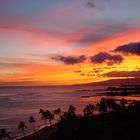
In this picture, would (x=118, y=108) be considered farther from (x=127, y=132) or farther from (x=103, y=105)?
(x=127, y=132)

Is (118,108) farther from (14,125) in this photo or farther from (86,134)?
(86,134)

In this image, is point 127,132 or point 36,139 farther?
point 36,139

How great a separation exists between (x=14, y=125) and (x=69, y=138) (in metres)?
79.0

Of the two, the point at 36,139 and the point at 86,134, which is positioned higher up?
the point at 86,134

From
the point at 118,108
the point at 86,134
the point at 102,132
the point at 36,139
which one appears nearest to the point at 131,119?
the point at 102,132

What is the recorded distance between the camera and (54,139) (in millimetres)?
60281

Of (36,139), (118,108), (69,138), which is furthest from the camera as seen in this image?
(118,108)

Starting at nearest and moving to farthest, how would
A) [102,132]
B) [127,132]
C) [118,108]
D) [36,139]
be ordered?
1. [127,132]
2. [102,132]
3. [36,139]
4. [118,108]

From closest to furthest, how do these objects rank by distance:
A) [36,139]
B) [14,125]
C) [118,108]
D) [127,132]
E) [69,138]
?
[69,138], [127,132], [36,139], [118,108], [14,125]

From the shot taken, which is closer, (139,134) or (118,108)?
(139,134)

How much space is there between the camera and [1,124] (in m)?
138

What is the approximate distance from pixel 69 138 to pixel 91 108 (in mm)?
75570

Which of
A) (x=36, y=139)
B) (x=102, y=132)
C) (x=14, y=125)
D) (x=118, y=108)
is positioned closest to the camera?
(x=102, y=132)

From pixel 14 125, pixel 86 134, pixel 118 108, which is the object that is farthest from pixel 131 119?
pixel 14 125
